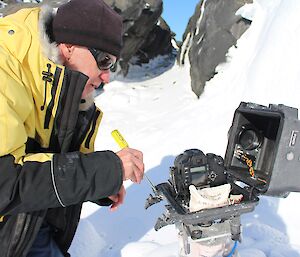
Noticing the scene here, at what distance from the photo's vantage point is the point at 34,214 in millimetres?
1778

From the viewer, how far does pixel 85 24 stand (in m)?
1.82

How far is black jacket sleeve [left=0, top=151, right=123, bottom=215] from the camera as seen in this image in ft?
4.62

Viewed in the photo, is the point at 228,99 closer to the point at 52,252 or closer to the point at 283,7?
the point at 283,7

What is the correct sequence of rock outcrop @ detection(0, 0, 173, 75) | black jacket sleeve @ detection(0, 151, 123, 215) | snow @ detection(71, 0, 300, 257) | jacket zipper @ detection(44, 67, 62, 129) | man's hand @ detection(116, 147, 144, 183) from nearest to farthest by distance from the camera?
black jacket sleeve @ detection(0, 151, 123, 215) → man's hand @ detection(116, 147, 144, 183) → jacket zipper @ detection(44, 67, 62, 129) → snow @ detection(71, 0, 300, 257) → rock outcrop @ detection(0, 0, 173, 75)

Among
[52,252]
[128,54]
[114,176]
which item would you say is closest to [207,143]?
[52,252]

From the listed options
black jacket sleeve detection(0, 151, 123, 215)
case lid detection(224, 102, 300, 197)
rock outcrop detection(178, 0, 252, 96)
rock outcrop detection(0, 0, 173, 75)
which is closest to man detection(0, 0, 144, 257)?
black jacket sleeve detection(0, 151, 123, 215)

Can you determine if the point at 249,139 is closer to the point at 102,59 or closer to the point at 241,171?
the point at 241,171

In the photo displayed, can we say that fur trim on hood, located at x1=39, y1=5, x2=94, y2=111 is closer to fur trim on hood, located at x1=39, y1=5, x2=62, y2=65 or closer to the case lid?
fur trim on hood, located at x1=39, y1=5, x2=62, y2=65

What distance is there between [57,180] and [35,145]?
445 mm

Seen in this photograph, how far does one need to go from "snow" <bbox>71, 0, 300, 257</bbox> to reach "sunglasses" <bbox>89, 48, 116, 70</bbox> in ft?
5.42

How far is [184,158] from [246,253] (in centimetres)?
141

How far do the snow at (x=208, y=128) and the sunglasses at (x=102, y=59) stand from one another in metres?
1.65

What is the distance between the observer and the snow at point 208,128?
10.5ft

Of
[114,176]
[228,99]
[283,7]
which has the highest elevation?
[283,7]
